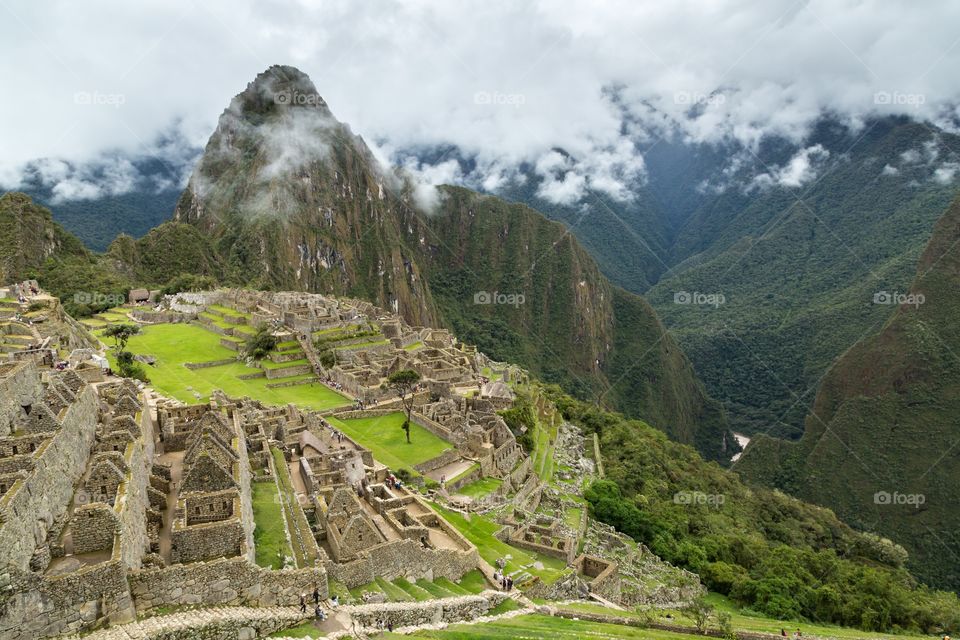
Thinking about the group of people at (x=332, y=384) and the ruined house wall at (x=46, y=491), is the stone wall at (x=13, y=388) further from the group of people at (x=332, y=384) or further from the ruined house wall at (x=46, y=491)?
the group of people at (x=332, y=384)

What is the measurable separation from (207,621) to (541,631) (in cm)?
1025

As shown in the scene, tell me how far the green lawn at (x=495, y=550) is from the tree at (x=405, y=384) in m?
16.2

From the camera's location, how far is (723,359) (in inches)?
7618

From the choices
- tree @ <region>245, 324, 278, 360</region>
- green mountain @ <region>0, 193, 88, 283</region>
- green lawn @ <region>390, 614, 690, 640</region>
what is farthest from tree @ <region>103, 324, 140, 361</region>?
green lawn @ <region>390, 614, 690, 640</region>

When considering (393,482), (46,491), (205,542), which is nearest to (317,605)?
(205,542)

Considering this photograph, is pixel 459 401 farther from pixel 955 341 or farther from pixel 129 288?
pixel 955 341

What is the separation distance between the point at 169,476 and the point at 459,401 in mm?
29211

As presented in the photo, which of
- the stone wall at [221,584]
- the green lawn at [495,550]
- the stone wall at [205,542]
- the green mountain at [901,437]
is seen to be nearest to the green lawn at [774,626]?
the green lawn at [495,550]

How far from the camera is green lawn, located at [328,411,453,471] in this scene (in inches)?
1490

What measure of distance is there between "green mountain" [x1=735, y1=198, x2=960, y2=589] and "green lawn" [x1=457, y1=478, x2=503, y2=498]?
61466 mm

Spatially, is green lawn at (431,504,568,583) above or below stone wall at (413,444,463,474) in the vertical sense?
below

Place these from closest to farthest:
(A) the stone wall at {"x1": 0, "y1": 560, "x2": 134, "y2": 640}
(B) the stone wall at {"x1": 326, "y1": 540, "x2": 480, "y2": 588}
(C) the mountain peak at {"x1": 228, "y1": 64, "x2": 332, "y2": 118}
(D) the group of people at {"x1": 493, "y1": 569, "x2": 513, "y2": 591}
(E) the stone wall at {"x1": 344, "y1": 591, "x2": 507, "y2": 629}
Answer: (A) the stone wall at {"x1": 0, "y1": 560, "x2": 134, "y2": 640} → (E) the stone wall at {"x1": 344, "y1": 591, "x2": 507, "y2": 629} → (B) the stone wall at {"x1": 326, "y1": 540, "x2": 480, "y2": 588} → (D) the group of people at {"x1": 493, "y1": 569, "x2": 513, "y2": 591} → (C) the mountain peak at {"x1": 228, "y1": 64, "x2": 332, "y2": 118}

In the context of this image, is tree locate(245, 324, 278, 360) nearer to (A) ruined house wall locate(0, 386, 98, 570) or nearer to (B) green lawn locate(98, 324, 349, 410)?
(B) green lawn locate(98, 324, 349, 410)

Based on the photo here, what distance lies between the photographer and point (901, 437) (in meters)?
104
